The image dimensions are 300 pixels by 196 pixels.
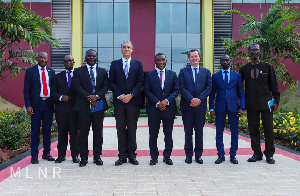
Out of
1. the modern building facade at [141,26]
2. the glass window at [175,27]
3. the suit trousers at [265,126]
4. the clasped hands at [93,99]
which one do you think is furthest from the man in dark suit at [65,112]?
the glass window at [175,27]

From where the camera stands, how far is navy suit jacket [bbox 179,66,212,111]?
529cm

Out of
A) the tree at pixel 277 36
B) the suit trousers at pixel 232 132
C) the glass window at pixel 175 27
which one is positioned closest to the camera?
the suit trousers at pixel 232 132

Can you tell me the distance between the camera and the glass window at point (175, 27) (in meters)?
22.0

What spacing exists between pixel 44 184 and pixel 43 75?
92.1 inches

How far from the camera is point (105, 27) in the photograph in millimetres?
22016

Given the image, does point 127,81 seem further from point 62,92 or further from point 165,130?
point 62,92

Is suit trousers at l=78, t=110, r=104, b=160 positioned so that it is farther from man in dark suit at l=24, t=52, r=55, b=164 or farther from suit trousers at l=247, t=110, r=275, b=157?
suit trousers at l=247, t=110, r=275, b=157

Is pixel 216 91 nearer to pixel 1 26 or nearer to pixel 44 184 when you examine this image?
pixel 44 184

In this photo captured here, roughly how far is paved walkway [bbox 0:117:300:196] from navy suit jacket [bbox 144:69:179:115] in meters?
1.03

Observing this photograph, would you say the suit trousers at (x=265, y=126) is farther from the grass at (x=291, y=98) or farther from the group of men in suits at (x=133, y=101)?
the grass at (x=291, y=98)

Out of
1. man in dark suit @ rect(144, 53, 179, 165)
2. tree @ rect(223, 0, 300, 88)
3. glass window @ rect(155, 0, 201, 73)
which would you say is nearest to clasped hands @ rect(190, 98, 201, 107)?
man in dark suit @ rect(144, 53, 179, 165)

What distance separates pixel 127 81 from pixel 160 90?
630mm

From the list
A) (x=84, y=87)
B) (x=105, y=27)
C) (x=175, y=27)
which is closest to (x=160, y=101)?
(x=84, y=87)

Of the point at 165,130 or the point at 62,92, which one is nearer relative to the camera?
the point at 165,130
